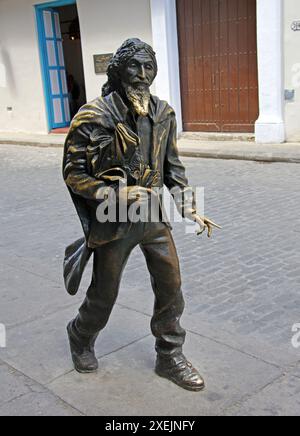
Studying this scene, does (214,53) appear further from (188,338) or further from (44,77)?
(188,338)

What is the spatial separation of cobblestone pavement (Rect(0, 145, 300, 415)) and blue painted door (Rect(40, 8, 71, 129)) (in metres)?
9.29

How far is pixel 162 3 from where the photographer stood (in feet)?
41.8

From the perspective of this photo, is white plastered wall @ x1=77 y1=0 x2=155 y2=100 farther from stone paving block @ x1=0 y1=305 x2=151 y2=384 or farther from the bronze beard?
the bronze beard

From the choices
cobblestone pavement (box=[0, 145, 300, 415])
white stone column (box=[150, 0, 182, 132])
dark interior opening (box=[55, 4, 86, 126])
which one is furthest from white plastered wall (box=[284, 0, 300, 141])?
dark interior opening (box=[55, 4, 86, 126])

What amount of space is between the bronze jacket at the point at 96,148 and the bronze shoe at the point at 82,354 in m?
0.63

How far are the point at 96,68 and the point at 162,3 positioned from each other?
2707 millimetres

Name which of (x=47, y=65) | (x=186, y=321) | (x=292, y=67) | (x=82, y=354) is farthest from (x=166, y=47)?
(x=82, y=354)

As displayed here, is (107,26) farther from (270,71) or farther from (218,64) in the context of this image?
(270,71)

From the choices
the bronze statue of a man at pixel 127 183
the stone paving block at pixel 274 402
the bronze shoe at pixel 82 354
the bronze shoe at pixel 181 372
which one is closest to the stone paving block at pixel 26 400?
the bronze shoe at pixel 82 354

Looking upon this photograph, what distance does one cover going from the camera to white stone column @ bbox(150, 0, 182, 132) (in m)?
12.9

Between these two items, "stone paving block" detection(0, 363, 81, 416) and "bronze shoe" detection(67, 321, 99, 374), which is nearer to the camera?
"stone paving block" detection(0, 363, 81, 416)

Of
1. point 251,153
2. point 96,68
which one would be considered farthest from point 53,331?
point 96,68

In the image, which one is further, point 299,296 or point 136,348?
point 299,296

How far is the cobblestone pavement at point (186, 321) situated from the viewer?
3.14 meters
